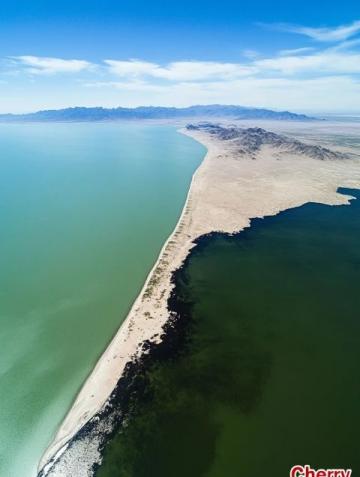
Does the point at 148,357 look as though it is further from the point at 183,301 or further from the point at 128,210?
the point at 128,210

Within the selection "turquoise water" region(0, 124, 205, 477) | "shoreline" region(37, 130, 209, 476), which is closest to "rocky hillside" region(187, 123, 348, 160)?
"turquoise water" region(0, 124, 205, 477)

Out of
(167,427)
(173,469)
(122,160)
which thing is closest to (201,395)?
(167,427)
